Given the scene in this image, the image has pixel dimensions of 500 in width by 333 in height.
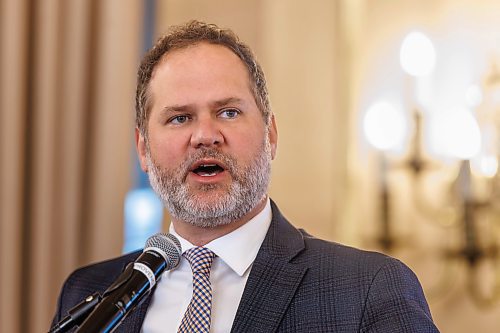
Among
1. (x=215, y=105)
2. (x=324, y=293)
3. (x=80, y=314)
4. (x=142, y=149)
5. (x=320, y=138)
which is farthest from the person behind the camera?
(x=320, y=138)

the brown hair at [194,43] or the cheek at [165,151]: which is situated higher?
the brown hair at [194,43]

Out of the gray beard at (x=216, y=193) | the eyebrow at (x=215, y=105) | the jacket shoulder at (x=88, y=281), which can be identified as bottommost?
Answer: the jacket shoulder at (x=88, y=281)

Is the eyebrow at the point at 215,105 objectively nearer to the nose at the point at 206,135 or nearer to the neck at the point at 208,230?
the nose at the point at 206,135

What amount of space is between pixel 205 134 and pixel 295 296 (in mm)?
384

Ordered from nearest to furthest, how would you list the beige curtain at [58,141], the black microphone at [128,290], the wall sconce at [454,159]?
the black microphone at [128,290]
the beige curtain at [58,141]
the wall sconce at [454,159]

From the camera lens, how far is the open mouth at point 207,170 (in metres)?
1.90

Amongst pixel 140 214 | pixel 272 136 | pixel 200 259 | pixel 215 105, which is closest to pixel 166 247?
pixel 200 259

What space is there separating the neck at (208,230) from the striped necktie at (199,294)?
0.13ft

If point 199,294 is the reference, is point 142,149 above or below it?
above

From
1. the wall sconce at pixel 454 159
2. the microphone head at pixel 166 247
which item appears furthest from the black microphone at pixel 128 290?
the wall sconce at pixel 454 159

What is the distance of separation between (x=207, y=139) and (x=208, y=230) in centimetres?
23

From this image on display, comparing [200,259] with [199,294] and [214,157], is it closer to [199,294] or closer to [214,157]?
[199,294]

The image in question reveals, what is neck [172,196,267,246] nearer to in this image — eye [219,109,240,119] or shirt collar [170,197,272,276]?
shirt collar [170,197,272,276]

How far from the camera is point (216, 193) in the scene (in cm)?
190
